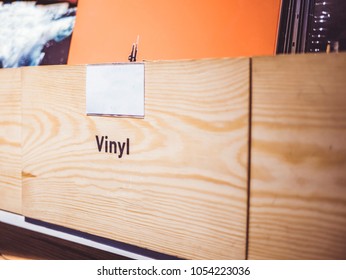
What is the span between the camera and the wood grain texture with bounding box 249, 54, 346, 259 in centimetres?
47

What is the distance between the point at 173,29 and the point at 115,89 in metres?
0.83

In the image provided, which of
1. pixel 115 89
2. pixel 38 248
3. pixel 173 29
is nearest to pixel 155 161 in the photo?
pixel 115 89

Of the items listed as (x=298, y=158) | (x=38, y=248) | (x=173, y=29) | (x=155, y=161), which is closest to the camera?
(x=298, y=158)

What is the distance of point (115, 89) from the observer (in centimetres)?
64

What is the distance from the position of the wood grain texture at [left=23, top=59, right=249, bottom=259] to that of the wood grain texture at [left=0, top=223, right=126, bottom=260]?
0.20 ft

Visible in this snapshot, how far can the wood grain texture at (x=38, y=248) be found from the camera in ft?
2.37

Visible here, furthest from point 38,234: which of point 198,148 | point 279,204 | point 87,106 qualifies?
point 279,204

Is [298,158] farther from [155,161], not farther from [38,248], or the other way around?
[38,248]

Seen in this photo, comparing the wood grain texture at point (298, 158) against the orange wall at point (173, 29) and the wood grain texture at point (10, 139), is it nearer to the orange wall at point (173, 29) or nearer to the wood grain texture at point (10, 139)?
the wood grain texture at point (10, 139)

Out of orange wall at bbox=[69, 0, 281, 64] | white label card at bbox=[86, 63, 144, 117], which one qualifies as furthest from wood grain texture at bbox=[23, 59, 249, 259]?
orange wall at bbox=[69, 0, 281, 64]

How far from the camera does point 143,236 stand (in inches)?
25.5

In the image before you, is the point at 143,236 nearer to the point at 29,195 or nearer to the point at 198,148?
the point at 198,148

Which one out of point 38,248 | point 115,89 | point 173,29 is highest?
point 173,29
